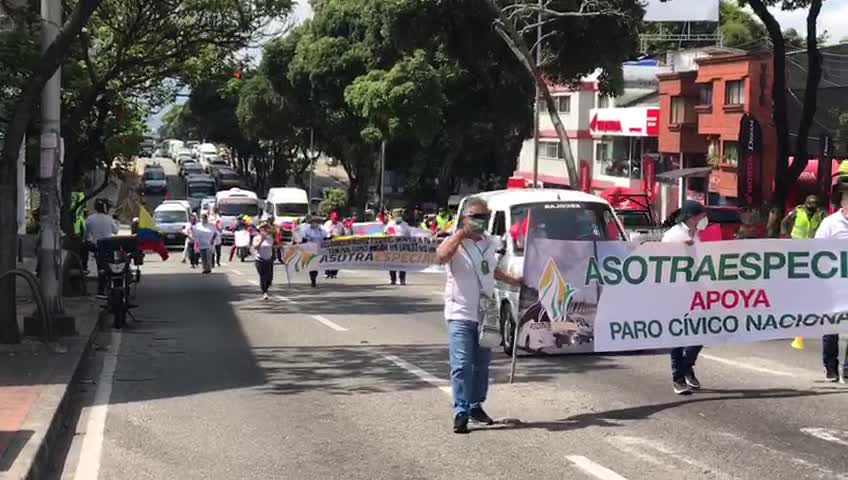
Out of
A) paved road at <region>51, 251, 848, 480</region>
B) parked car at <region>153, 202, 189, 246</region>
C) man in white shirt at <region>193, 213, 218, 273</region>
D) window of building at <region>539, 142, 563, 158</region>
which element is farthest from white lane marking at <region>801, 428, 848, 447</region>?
window of building at <region>539, 142, 563, 158</region>

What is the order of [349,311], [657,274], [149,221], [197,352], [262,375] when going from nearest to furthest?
[657,274] → [262,375] → [197,352] → [349,311] → [149,221]

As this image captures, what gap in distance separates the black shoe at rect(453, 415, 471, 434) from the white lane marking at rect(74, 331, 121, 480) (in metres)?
2.66

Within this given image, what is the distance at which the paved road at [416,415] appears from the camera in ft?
27.7

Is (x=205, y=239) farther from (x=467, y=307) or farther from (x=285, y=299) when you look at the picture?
(x=467, y=307)

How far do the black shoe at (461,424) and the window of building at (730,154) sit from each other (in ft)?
121

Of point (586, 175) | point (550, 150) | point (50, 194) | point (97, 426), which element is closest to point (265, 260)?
point (50, 194)

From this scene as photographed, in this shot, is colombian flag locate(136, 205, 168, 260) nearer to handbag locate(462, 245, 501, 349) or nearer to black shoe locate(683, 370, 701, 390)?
black shoe locate(683, 370, 701, 390)

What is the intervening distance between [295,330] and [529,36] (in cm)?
2415

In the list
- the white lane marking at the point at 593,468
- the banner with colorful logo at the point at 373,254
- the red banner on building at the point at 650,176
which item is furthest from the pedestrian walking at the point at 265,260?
the red banner on building at the point at 650,176

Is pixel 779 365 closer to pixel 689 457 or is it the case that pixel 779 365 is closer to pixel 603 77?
pixel 689 457

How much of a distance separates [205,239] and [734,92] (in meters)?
21.1

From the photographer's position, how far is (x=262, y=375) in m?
13.1

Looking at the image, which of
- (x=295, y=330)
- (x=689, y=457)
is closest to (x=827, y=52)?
(x=295, y=330)

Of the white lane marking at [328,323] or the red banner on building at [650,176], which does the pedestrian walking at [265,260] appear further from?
the red banner on building at [650,176]
